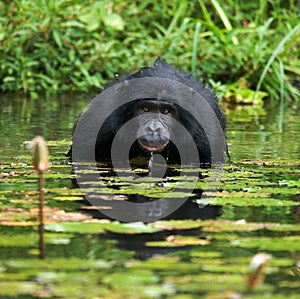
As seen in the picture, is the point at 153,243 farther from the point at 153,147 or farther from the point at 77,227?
the point at 153,147

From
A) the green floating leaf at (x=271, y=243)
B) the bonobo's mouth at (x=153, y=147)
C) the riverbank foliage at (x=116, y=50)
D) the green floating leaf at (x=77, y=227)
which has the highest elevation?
the riverbank foliage at (x=116, y=50)

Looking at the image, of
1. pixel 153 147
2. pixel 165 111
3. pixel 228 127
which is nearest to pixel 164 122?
pixel 165 111

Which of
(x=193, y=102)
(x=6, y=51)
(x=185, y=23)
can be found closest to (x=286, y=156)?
(x=193, y=102)

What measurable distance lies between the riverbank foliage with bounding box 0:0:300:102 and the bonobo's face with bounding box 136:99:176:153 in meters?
5.56

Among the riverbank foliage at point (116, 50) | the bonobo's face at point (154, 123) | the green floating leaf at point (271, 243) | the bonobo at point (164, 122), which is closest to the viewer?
the green floating leaf at point (271, 243)

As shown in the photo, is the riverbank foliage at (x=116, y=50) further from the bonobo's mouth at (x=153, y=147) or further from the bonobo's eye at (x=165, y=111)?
the bonobo's mouth at (x=153, y=147)

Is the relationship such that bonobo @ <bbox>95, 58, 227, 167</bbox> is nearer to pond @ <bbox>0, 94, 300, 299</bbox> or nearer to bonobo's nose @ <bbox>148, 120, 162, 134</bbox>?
bonobo's nose @ <bbox>148, 120, 162, 134</bbox>

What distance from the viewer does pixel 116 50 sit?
13.4 metres

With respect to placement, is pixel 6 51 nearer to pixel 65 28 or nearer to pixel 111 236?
pixel 65 28

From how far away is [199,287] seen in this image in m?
2.85

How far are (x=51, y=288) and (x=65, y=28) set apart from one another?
34.7 ft

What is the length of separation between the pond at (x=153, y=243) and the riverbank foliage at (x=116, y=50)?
663 cm

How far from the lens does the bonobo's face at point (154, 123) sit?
5961 mm

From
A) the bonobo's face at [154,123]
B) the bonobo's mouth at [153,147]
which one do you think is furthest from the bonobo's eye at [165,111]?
the bonobo's mouth at [153,147]
